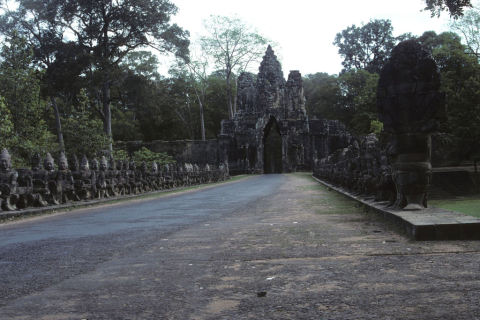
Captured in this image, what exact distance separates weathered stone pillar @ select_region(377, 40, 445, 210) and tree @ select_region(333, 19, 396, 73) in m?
64.5

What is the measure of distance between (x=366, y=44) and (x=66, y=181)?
64.8 metres

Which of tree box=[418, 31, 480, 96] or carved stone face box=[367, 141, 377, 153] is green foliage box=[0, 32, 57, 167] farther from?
tree box=[418, 31, 480, 96]

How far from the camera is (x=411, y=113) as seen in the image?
23.5 feet

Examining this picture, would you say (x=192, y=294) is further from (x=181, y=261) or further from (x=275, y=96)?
(x=275, y=96)

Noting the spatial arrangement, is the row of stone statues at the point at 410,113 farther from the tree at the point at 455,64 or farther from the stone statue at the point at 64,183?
the tree at the point at 455,64

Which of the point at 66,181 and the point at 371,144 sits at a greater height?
the point at 371,144

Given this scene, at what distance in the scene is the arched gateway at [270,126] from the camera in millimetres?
59281

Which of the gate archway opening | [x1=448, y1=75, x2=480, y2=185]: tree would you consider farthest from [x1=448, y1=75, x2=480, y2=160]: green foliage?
the gate archway opening

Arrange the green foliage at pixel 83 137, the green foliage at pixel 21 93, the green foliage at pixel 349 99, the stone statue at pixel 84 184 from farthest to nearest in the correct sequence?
the green foliage at pixel 349 99, the green foliage at pixel 83 137, the green foliage at pixel 21 93, the stone statue at pixel 84 184

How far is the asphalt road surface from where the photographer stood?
3.04 meters

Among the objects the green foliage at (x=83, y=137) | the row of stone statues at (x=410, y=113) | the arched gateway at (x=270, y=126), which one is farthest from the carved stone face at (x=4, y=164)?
Answer: the arched gateway at (x=270, y=126)

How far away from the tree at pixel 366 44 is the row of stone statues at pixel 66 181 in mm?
54574

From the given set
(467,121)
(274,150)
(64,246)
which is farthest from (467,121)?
(274,150)

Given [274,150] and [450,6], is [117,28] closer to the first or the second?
[450,6]
